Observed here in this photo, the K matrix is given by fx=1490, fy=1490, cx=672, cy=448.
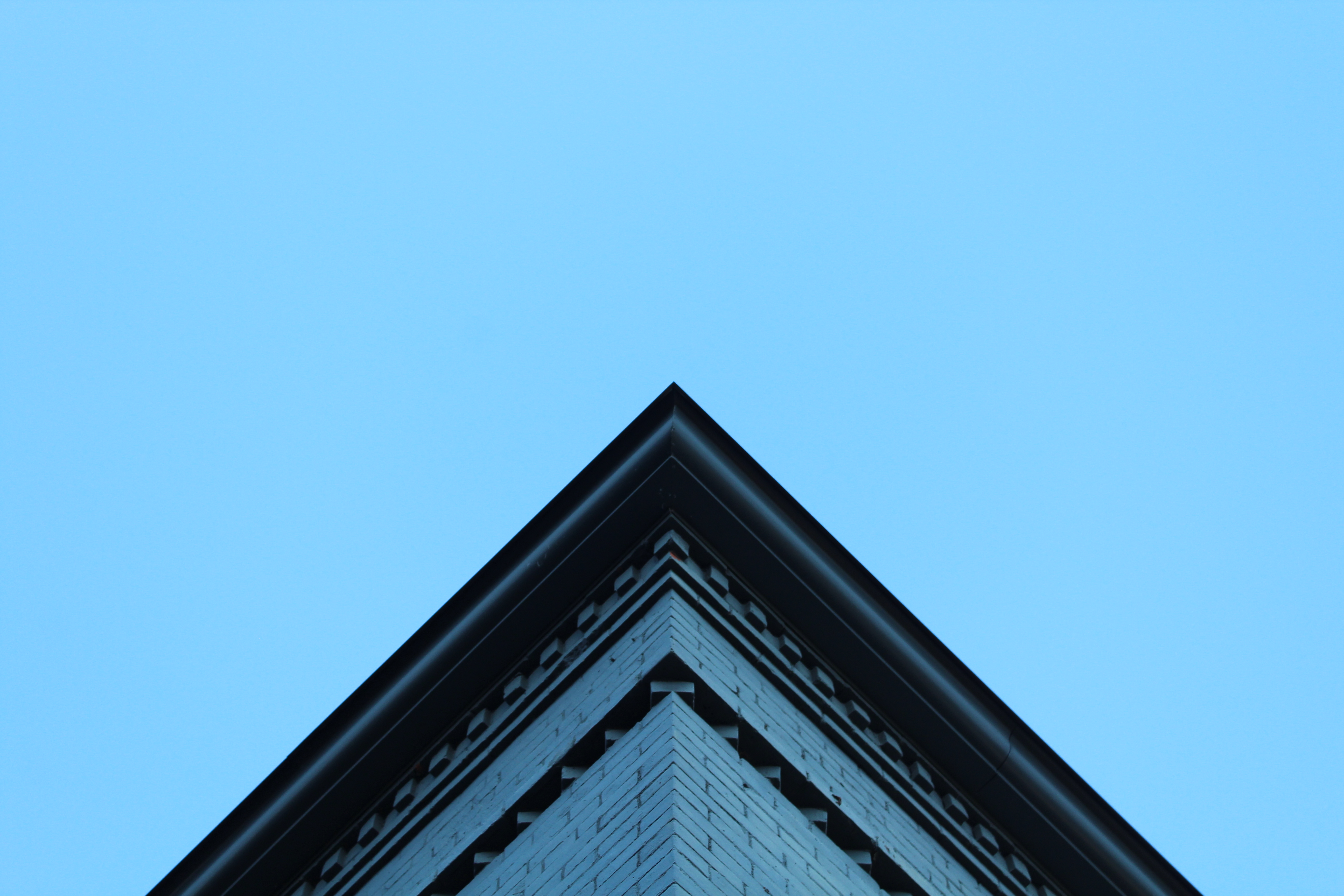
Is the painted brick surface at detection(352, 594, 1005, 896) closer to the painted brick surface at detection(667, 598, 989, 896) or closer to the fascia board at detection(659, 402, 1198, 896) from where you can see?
the painted brick surface at detection(667, 598, 989, 896)

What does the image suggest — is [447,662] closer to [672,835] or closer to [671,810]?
[671,810]

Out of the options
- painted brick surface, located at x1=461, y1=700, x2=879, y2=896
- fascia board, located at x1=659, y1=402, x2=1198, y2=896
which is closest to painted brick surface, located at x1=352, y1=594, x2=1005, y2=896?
painted brick surface, located at x1=461, y1=700, x2=879, y2=896

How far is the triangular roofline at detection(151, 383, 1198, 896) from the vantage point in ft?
26.6

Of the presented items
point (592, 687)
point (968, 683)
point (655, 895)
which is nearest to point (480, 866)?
point (592, 687)

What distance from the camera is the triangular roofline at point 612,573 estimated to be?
26.6 ft

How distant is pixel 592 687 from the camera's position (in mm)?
7113

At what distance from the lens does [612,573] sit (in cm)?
805

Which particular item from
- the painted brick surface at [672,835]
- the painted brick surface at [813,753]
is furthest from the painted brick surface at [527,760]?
the painted brick surface at [672,835]

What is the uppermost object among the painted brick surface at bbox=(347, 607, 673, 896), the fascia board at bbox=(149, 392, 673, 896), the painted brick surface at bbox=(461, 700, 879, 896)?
the fascia board at bbox=(149, 392, 673, 896)

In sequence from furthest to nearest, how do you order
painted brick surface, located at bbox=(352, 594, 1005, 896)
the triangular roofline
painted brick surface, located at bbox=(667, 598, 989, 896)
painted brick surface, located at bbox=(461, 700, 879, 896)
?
the triangular roofline → painted brick surface, located at bbox=(667, 598, 989, 896) → painted brick surface, located at bbox=(352, 594, 1005, 896) → painted brick surface, located at bbox=(461, 700, 879, 896)

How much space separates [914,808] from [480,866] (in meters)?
2.29

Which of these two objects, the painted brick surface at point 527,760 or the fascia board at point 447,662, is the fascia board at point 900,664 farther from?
the painted brick surface at point 527,760

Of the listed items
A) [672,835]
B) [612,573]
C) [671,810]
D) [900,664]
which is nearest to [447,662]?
[612,573]

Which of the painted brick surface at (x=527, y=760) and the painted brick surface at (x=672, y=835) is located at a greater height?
the painted brick surface at (x=527, y=760)
